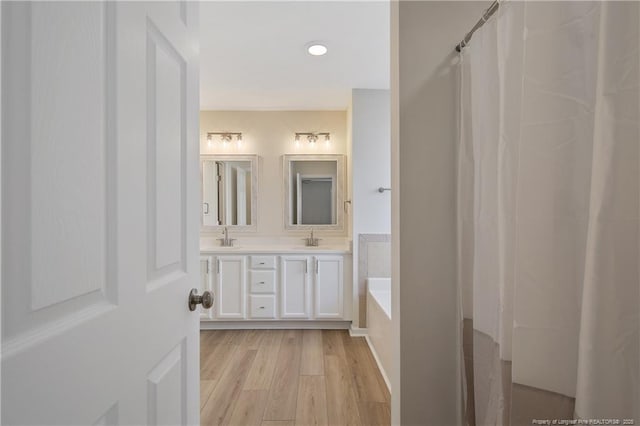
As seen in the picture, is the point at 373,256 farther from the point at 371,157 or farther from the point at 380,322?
the point at 371,157

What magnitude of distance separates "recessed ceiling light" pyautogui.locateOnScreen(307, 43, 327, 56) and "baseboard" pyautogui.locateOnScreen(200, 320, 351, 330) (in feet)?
8.68

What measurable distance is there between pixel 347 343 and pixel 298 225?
153 cm

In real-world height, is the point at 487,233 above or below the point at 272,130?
below

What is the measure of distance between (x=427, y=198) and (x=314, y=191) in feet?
9.38

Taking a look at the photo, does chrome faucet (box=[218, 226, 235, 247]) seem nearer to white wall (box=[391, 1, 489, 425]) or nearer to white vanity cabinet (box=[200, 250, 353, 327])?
white vanity cabinet (box=[200, 250, 353, 327])

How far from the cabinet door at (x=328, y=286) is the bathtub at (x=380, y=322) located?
338 millimetres

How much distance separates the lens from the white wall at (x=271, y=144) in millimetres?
4102

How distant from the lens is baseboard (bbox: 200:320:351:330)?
11.7 ft

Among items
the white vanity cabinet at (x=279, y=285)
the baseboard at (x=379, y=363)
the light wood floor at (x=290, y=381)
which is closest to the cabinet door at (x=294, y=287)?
the white vanity cabinet at (x=279, y=285)

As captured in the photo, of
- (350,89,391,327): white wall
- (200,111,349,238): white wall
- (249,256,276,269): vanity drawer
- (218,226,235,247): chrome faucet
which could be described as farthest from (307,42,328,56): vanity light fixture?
(218,226,235,247): chrome faucet

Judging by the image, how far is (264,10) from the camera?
208cm

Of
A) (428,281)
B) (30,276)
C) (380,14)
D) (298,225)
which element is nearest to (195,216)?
(30,276)

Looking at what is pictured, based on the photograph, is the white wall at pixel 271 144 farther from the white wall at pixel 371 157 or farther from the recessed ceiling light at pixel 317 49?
the recessed ceiling light at pixel 317 49

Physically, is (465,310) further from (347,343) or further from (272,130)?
(272,130)
